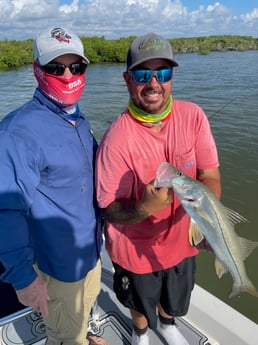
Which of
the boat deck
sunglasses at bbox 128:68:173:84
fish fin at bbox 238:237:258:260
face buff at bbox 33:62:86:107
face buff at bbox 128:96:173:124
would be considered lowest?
the boat deck

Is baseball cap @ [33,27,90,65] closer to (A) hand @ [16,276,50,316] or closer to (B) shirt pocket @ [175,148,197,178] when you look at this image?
(B) shirt pocket @ [175,148,197,178]

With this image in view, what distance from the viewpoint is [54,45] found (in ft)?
6.73

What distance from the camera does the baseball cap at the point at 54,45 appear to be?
6.70 ft

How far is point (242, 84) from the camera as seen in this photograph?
66.9 feet

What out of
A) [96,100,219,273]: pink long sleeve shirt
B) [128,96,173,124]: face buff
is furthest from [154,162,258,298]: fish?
[128,96,173,124]: face buff

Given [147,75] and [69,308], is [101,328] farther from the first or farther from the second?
[147,75]

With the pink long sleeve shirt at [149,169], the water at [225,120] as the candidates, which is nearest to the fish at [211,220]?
the pink long sleeve shirt at [149,169]

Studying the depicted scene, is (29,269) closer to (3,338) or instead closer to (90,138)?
(90,138)

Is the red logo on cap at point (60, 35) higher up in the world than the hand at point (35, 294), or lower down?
higher up

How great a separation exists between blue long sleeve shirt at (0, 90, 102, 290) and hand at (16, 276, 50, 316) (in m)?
0.05

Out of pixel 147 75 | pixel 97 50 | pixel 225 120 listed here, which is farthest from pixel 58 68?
pixel 97 50

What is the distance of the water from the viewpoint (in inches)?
223

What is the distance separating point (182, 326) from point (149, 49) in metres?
2.30

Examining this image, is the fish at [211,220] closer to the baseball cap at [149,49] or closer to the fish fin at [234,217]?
the fish fin at [234,217]
